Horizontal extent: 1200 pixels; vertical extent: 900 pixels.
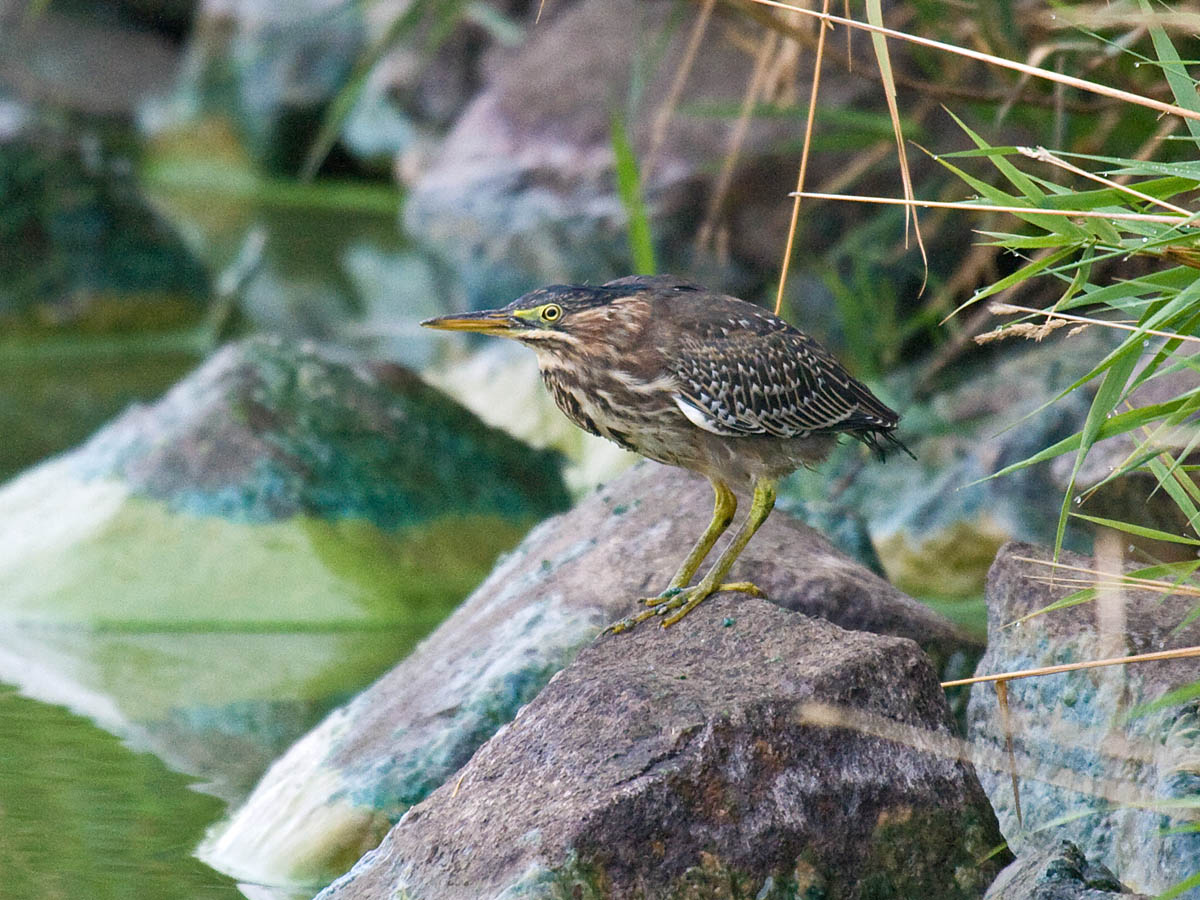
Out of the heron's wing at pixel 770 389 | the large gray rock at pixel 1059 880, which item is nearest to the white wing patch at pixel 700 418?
the heron's wing at pixel 770 389

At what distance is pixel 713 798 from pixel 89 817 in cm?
175

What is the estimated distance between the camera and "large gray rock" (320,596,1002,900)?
281 centimetres

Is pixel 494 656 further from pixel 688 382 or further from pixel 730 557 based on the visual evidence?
pixel 688 382

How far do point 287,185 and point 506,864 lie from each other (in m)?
14.5

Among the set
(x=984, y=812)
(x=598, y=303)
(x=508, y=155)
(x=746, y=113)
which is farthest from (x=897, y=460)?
(x=508, y=155)

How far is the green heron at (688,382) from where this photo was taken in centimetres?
376

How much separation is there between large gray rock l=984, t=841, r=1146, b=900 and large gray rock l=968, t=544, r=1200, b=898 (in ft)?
0.27

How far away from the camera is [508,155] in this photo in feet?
33.7

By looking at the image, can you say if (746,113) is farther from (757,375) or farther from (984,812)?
(984,812)

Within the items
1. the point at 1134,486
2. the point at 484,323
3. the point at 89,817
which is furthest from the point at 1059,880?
the point at 89,817

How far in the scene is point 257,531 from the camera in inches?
225

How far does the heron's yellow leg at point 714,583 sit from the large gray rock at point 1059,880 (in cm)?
91

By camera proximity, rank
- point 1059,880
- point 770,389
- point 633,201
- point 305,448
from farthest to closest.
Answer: point 305,448, point 633,201, point 770,389, point 1059,880

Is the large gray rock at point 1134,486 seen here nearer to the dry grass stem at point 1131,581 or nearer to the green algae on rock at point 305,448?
the dry grass stem at point 1131,581
